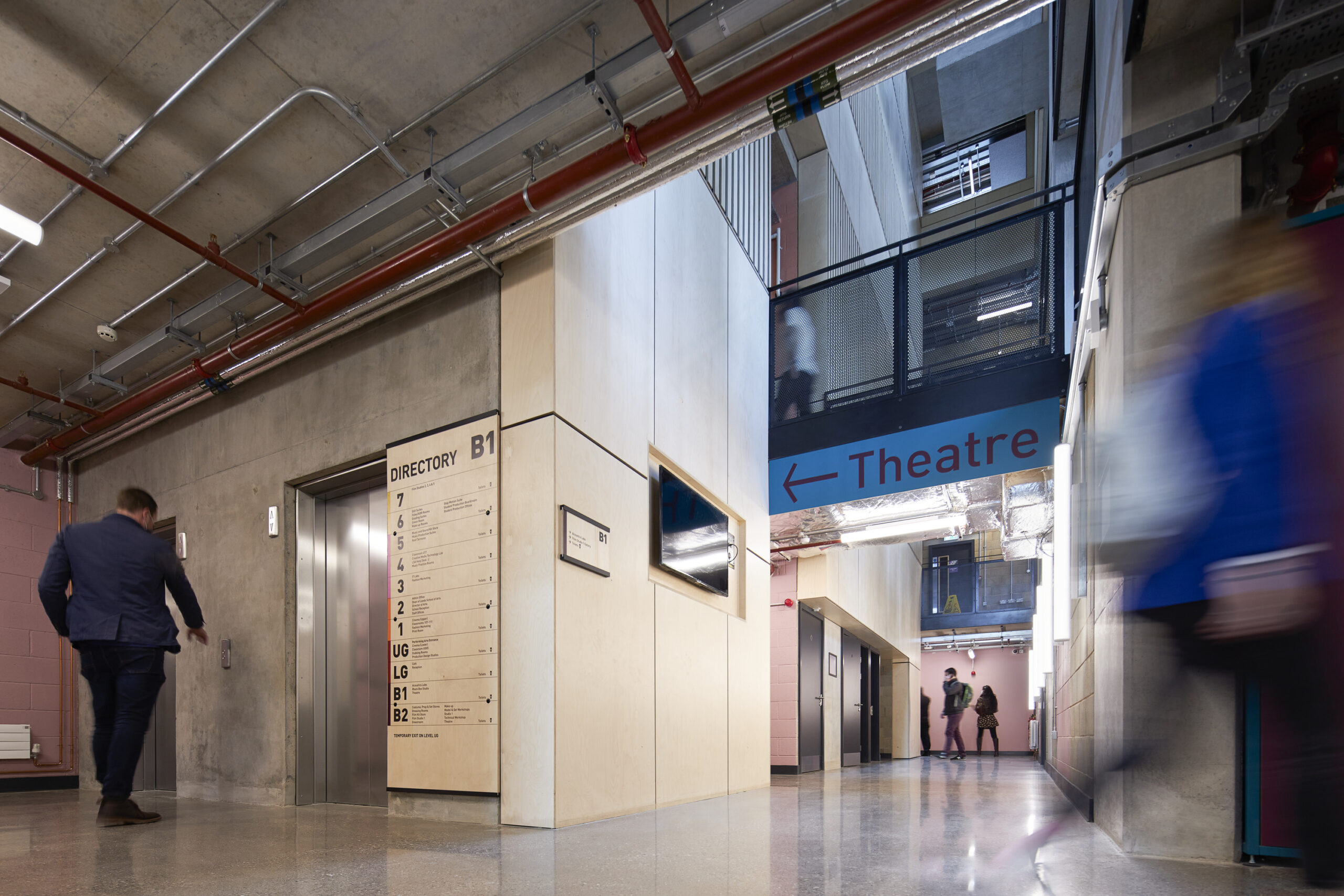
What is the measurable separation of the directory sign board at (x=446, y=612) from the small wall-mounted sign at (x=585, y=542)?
37 centimetres

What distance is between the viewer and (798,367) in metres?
7.73

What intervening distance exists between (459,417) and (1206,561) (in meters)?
3.50

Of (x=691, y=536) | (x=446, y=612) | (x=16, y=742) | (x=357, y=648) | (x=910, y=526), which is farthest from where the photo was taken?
(x=910, y=526)

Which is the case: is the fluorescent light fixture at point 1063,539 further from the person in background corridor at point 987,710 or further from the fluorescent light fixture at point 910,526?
the person in background corridor at point 987,710

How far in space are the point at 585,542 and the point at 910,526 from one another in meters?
4.44

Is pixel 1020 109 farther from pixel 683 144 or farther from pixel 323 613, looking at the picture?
pixel 323 613

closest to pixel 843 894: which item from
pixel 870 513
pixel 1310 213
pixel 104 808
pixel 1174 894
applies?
pixel 1174 894

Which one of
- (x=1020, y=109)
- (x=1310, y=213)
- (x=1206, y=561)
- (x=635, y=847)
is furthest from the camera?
(x=1020, y=109)

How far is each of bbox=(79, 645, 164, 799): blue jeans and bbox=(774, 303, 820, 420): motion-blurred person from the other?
5.46 meters

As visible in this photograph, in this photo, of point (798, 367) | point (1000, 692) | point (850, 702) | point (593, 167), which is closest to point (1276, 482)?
point (593, 167)

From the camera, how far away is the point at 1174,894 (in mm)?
2156

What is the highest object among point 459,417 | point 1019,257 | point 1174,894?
point 1019,257

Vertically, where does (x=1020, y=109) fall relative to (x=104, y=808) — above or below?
above

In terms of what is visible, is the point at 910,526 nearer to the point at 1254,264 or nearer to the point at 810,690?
the point at 810,690
